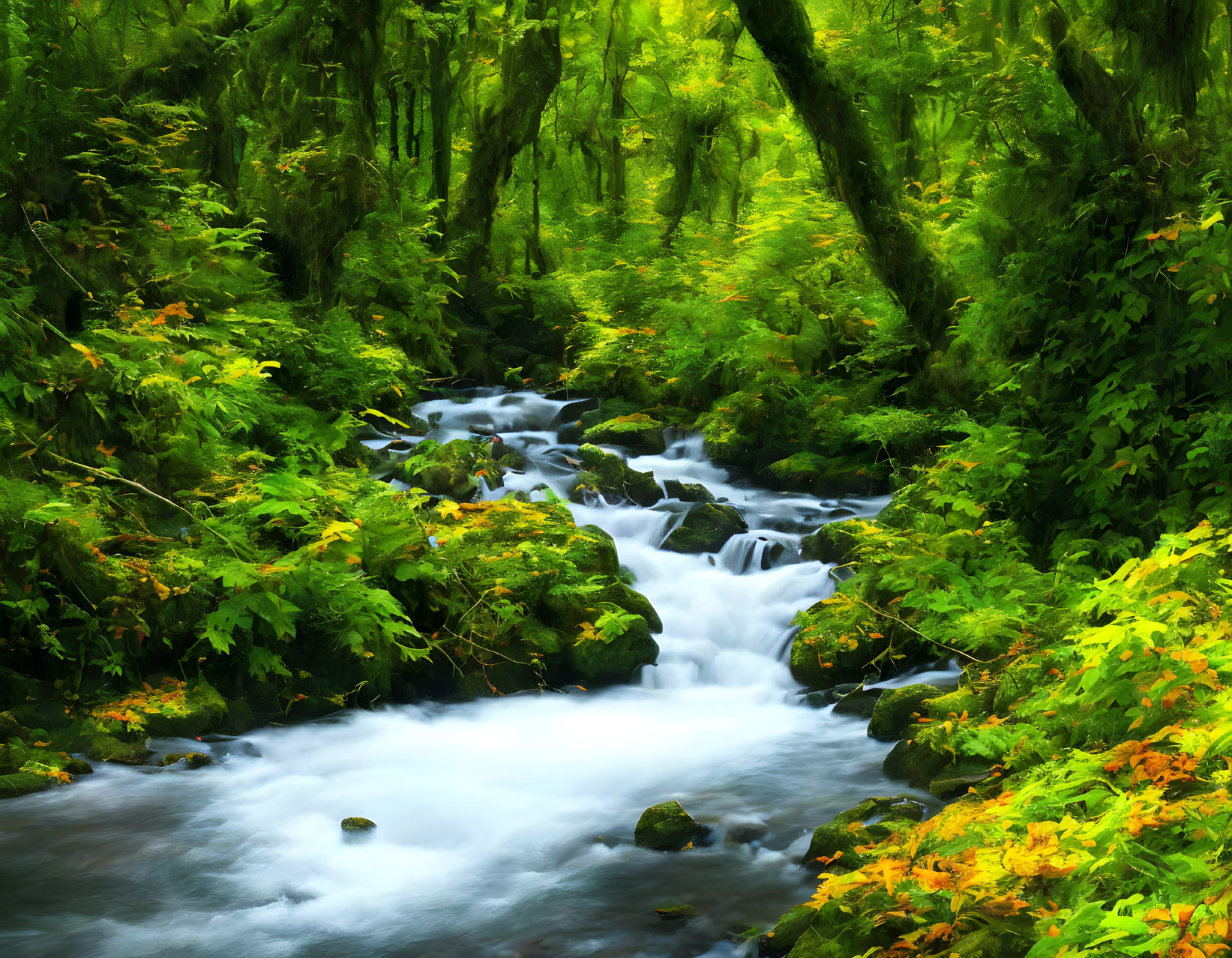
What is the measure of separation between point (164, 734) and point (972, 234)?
7453mm

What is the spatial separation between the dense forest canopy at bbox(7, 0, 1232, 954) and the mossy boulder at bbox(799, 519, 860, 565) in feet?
0.14

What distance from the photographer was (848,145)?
10328 millimetres

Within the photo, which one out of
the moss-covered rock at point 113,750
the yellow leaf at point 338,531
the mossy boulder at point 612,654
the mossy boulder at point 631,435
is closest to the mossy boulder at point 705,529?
the mossy boulder at point 612,654

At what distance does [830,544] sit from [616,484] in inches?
122

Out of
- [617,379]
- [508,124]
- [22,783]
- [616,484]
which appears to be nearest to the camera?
[22,783]

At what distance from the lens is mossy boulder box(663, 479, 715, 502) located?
12.0m

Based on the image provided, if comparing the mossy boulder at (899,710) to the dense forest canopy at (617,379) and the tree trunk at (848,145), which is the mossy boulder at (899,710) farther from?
the tree trunk at (848,145)

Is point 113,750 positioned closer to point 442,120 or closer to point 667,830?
point 667,830

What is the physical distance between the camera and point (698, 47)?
20.0 metres

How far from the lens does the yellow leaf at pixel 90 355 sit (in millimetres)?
7105

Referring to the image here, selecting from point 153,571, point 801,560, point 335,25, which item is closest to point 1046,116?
point 801,560

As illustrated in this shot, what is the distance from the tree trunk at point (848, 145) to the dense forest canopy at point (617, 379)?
0.14 ft

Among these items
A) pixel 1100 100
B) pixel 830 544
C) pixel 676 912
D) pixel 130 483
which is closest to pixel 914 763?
pixel 676 912

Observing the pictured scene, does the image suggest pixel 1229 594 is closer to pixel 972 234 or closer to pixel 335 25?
pixel 972 234
